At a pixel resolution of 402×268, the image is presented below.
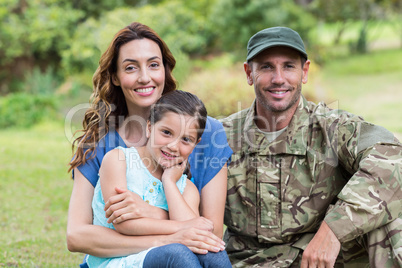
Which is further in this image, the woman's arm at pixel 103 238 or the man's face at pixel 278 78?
the man's face at pixel 278 78

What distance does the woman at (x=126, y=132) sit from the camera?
281cm

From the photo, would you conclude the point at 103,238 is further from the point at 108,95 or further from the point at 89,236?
the point at 108,95

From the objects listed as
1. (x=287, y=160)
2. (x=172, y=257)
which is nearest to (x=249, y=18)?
(x=287, y=160)

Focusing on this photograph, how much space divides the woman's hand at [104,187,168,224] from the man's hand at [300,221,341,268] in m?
0.94

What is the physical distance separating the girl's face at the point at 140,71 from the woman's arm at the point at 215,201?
24.5 inches

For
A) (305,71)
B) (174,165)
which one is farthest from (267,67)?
(174,165)

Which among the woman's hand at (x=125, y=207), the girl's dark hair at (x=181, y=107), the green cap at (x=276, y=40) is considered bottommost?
the woman's hand at (x=125, y=207)

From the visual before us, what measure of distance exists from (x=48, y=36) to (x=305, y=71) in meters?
13.3

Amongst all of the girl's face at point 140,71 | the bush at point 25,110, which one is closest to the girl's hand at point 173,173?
the girl's face at point 140,71

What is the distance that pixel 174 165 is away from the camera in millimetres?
2818

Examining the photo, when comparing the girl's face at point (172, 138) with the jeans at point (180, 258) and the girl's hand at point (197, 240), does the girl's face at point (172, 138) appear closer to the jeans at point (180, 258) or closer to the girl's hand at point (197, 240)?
the girl's hand at point (197, 240)

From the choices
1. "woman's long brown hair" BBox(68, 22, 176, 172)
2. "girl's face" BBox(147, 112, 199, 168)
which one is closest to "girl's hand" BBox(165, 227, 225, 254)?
"girl's face" BBox(147, 112, 199, 168)

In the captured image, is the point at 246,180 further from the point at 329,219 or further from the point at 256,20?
the point at 256,20

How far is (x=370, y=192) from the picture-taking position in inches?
115
